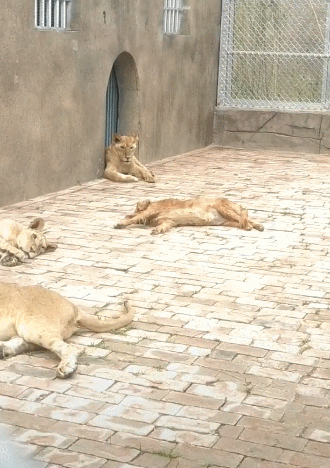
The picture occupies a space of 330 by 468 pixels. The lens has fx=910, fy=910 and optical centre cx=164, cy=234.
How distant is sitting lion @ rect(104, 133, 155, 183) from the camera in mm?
12031

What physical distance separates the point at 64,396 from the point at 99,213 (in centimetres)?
515

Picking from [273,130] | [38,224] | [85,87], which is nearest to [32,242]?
[38,224]

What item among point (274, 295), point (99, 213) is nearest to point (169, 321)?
point (274, 295)

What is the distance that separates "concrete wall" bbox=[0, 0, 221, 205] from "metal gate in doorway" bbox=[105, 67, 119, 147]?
0.82 feet

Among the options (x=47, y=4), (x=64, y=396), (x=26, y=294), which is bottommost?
(x=64, y=396)

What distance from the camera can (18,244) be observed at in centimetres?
774

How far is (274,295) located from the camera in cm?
699

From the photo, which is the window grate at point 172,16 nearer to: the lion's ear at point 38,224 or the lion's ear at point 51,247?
the lion's ear at point 38,224

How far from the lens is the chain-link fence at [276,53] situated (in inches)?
620

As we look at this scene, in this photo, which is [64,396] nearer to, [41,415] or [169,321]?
[41,415]

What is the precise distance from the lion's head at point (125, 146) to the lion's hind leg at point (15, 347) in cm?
678

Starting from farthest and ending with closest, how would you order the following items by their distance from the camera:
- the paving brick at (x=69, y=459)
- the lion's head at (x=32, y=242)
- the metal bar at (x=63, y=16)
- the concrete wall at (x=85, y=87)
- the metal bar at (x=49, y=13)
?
the metal bar at (x=63, y=16)
the metal bar at (x=49, y=13)
the concrete wall at (x=85, y=87)
the lion's head at (x=32, y=242)
the paving brick at (x=69, y=459)

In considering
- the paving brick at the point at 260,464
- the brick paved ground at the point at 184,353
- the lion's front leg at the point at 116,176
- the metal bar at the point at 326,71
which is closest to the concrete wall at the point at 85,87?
the lion's front leg at the point at 116,176

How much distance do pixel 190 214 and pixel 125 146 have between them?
9.84ft
